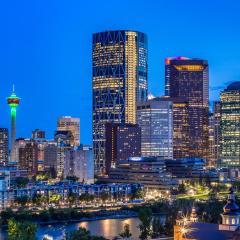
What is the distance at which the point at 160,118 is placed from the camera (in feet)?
358

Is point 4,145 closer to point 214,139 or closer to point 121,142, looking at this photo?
point 121,142

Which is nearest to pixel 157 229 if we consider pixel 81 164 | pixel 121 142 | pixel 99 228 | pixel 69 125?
pixel 99 228

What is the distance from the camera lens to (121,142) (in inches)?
3856

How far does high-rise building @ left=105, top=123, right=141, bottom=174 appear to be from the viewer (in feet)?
321

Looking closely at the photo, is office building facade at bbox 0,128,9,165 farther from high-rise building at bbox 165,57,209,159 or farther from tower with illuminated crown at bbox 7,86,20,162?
high-rise building at bbox 165,57,209,159

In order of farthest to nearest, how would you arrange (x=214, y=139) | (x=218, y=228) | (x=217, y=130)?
(x=217, y=130), (x=214, y=139), (x=218, y=228)

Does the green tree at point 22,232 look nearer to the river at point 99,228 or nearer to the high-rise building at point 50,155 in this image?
the river at point 99,228

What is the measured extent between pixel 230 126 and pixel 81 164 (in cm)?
3762

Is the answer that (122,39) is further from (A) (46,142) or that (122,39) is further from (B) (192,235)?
(B) (192,235)

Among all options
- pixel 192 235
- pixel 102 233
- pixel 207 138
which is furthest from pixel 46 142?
pixel 192 235

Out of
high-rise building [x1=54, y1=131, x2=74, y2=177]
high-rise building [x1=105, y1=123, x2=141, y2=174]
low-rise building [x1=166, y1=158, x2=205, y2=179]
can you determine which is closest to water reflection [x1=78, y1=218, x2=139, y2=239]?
low-rise building [x1=166, y1=158, x2=205, y2=179]

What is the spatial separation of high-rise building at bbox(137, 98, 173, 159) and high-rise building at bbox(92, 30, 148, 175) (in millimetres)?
5473

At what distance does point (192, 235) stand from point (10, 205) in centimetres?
3336

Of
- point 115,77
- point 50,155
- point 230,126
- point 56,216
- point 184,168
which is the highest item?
point 115,77
